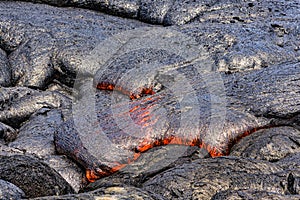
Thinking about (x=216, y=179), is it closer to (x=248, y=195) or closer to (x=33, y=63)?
(x=248, y=195)

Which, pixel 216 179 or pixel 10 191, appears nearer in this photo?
pixel 10 191

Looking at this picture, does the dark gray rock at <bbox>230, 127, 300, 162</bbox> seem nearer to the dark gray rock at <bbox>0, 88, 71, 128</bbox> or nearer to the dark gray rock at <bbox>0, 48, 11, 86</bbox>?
the dark gray rock at <bbox>0, 88, 71, 128</bbox>

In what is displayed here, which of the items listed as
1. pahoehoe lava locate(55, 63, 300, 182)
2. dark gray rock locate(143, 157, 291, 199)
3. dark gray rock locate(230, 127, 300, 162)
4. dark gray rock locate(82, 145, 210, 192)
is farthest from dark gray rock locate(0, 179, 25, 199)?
dark gray rock locate(230, 127, 300, 162)

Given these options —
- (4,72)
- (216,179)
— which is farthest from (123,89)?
(216,179)

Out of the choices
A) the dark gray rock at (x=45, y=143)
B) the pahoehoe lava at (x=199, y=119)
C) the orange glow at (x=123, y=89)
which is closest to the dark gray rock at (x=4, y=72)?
the dark gray rock at (x=45, y=143)

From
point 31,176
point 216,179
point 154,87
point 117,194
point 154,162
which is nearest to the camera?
point 117,194

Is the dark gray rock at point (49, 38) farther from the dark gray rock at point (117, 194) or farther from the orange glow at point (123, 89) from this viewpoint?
the dark gray rock at point (117, 194)
